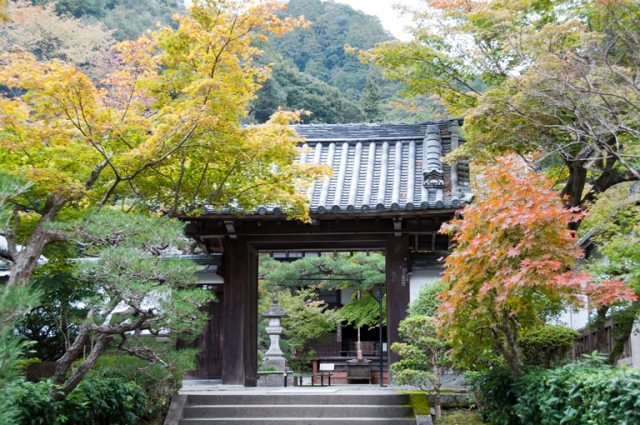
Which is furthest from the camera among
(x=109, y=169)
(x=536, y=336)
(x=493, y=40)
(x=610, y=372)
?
(x=493, y=40)

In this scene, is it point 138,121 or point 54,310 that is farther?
point 54,310

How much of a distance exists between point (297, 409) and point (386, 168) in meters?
4.66

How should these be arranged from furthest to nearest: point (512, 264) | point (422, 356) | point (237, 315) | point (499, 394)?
point (237, 315) → point (422, 356) → point (499, 394) → point (512, 264)

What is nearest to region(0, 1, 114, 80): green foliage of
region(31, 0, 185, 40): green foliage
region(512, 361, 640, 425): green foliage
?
region(31, 0, 185, 40): green foliage

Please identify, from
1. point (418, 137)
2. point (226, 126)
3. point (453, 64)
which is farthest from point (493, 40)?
point (226, 126)

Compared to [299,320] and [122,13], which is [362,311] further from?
[122,13]

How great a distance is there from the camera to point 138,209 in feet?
28.5

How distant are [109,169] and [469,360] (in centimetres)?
461

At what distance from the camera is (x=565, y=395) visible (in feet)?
20.1

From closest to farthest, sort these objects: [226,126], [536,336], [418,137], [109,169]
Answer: [226,126]
[109,169]
[536,336]
[418,137]

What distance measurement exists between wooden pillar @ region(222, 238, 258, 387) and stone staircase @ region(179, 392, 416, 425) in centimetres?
150

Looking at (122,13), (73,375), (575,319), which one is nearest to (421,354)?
(73,375)

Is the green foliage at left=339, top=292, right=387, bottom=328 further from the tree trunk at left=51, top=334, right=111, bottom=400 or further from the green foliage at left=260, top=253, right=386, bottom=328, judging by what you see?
the tree trunk at left=51, top=334, right=111, bottom=400

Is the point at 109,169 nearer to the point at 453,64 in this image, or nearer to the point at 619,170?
the point at 453,64
